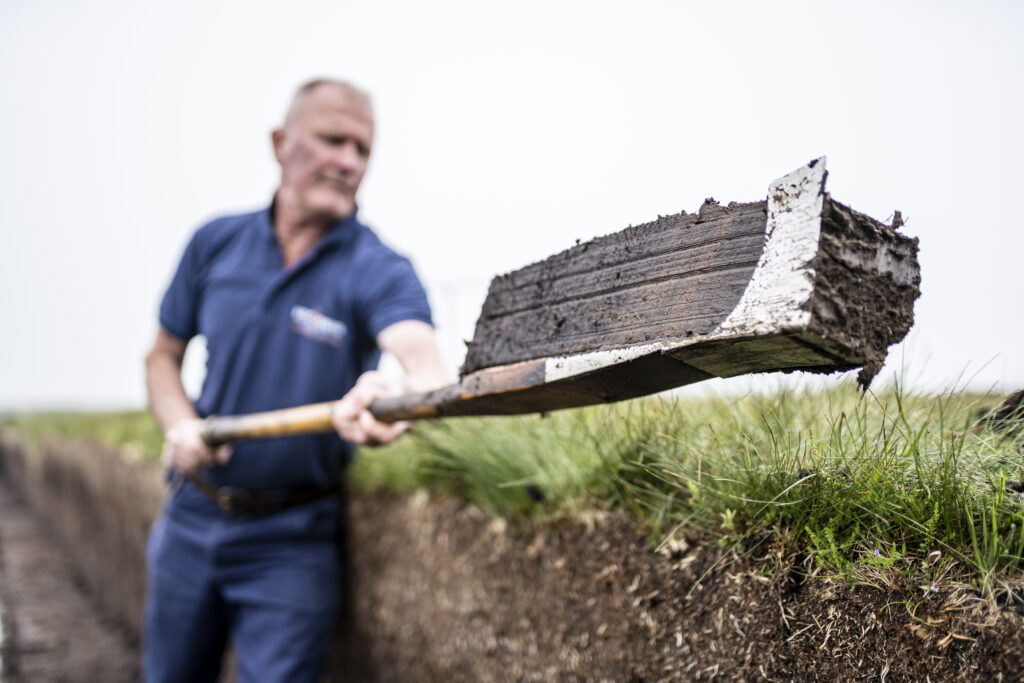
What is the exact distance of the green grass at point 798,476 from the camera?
114cm

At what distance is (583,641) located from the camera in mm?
1730

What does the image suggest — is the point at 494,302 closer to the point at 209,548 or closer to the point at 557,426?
the point at 557,426

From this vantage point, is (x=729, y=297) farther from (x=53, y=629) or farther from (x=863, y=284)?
(x=53, y=629)

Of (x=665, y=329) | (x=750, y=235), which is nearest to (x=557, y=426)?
(x=665, y=329)

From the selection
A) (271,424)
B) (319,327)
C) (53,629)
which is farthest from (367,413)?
(53,629)

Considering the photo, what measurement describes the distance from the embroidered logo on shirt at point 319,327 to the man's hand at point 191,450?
53 cm

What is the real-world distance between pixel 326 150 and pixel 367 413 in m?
1.37

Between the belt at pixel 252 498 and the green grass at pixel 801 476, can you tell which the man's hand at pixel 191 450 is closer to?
the belt at pixel 252 498

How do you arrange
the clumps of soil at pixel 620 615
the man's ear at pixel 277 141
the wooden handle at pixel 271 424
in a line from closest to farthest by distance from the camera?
the clumps of soil at pixel 620 615 < the wooden handle at pixel 271 424 < the man's ear at pixel 277 141

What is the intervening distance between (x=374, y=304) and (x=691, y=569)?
4.93 ft

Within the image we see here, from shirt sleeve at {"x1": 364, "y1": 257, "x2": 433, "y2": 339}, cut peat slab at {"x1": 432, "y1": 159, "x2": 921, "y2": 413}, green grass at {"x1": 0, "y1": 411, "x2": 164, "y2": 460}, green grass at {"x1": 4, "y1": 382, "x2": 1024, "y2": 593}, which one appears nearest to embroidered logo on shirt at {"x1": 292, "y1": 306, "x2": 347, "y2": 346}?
shirt sleeve at {"x1": 364, "y1": 257, "x2": 433, "y2": 339}

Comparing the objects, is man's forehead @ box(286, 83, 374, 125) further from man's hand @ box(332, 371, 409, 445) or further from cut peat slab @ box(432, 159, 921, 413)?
cut peat slab @ box(432, 159, 921, 413)

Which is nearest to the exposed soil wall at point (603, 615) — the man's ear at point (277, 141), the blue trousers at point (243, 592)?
the blue trousers at point (243, 592)

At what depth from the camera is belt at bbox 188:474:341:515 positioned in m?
2.71
